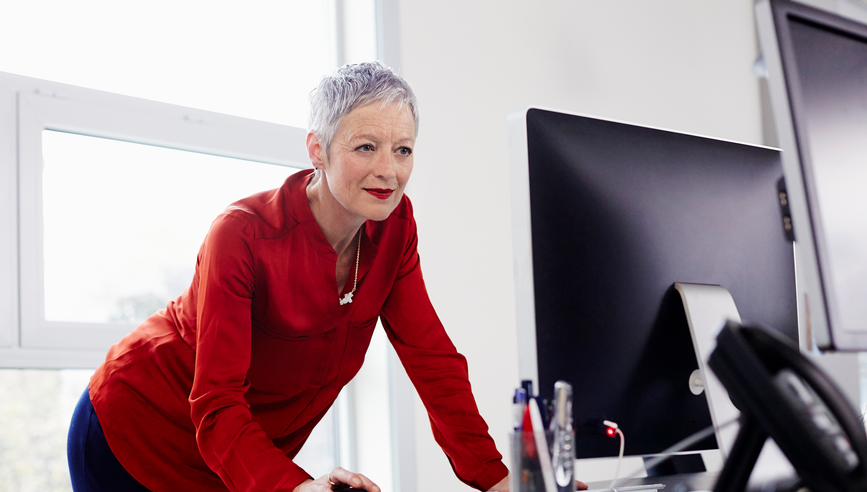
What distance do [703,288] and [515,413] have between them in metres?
0.33

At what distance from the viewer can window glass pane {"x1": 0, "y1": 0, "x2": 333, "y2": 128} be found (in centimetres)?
189

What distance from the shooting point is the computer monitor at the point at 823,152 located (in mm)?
661

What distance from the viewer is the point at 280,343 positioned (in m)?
1.35

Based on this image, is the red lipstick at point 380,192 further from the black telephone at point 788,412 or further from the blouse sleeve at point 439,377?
the black telephone at point 788,412

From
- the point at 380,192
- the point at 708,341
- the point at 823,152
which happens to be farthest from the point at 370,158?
the point at 823,152

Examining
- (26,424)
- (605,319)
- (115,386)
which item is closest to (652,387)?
(605,319)

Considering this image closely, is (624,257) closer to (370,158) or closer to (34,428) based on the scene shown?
(370,158)

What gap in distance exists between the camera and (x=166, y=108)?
2.04 metres

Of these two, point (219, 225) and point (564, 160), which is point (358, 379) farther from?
point (564, 160)

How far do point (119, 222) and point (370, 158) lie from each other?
38.7 inches

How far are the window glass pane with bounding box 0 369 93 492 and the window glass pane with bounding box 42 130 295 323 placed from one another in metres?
0.16

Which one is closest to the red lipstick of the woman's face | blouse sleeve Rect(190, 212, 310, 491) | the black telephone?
the woman's face

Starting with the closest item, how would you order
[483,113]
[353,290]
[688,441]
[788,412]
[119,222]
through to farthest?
[788,412] < [688,441] < [353,290] < [119,222] < [483,113]

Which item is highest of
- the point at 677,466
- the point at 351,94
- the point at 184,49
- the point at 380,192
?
the point at 184,49
